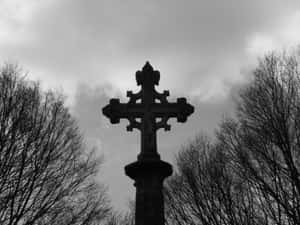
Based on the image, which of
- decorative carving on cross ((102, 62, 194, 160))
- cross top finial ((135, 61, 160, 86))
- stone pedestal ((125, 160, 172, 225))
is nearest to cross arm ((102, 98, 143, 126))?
decorative carving on cross ((102, 62, 194, 160))

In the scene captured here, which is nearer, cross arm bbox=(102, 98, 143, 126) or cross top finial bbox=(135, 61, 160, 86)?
cross arm bbox=(102, 98, 143, 126)

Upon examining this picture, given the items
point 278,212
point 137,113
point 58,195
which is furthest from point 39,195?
point 278,212

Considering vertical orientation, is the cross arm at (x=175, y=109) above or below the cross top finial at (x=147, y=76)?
below

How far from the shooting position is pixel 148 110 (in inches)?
283

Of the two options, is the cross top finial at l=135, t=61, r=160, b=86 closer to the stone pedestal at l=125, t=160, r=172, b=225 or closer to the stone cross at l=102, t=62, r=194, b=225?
the stone cross at l=102, t=62, r=194, b=225

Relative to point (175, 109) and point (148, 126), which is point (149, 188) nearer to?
point (148, 126)

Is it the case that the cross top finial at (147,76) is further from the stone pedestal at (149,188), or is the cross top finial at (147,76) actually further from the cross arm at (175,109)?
the stone pedestal at (149,188)

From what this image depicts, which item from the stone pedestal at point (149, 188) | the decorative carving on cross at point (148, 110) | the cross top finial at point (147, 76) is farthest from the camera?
the cross top finial at point (147, 76)

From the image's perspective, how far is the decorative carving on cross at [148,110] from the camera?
7.04 metres

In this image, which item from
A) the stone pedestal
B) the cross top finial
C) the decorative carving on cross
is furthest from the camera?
the cross top finial

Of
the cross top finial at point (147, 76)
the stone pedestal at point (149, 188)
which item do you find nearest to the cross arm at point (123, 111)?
the cross top finial at point (147, 76)

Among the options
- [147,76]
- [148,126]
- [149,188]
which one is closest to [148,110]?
[148,126]

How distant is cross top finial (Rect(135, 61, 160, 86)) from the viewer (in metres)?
7.50

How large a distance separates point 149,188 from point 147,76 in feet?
7.23
